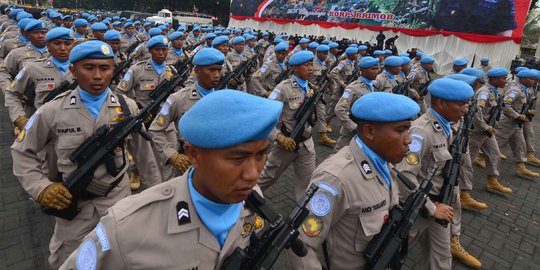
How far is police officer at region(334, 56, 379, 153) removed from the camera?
5.80m

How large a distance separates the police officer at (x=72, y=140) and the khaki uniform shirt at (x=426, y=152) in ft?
9.03

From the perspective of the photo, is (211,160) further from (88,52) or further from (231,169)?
(88,52)

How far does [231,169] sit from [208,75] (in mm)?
3041

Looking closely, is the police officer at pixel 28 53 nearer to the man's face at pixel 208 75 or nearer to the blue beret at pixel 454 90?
the man's face at pixel 208 75

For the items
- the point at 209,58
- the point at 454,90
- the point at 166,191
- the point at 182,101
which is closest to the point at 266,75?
the point at 209,58

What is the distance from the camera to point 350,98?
6.20 metres

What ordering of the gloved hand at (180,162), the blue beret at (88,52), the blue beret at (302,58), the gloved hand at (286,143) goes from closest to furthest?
the blue beret at (88,52), the gloved hand at (180,162), the gloved hand at (286,143), the blue beret at (302,58)

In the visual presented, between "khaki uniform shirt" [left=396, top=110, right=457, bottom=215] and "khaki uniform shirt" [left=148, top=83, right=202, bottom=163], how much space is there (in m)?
2.59

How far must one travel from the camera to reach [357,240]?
86.8 inches

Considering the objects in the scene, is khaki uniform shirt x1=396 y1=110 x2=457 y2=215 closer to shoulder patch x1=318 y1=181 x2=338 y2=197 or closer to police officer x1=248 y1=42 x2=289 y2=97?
shoulder patch x1=318 y1=181 x2=338 y2=197

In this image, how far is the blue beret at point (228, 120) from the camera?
1229 mm

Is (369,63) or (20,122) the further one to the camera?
(369,63)

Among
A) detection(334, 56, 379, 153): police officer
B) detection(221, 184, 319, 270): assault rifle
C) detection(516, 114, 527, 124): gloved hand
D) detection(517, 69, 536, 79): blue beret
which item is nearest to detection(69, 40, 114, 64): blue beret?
detection(221, 184, 319, 270): assault rifle

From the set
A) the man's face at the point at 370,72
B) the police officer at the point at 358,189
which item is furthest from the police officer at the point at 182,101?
the man's face at the point at 370,72
